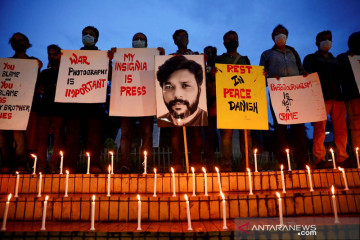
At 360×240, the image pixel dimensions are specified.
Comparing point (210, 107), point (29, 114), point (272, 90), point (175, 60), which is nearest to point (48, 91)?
point (29, 114)

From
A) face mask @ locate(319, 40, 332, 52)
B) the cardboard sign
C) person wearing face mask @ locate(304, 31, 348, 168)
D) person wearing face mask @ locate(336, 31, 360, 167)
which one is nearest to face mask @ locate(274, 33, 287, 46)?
person wearing face mask @ locate(304, 31, 348, 168)

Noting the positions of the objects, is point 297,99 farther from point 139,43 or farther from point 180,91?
point 139,43

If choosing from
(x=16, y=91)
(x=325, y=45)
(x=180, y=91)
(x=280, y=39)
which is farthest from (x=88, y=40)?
(x=325, y=45)

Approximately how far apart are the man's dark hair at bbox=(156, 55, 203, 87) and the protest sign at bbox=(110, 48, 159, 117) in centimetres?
48

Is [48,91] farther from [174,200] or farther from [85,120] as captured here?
[174,200]

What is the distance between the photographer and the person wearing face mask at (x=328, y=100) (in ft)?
15.7

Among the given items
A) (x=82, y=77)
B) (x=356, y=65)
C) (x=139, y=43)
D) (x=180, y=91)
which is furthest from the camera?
(x=139, y=43)

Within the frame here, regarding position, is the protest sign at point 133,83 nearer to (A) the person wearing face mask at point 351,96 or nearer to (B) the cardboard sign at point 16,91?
(B) the cardboard sign at point 16,91

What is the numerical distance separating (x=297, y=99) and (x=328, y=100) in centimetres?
61

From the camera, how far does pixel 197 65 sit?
4.65m

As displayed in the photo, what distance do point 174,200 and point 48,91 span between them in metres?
3.41

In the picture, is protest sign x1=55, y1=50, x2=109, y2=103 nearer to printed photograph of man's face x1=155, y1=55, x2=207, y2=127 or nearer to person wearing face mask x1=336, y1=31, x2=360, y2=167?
printed photograph of man's face x1=155, y1=55, x2=207, y2=127

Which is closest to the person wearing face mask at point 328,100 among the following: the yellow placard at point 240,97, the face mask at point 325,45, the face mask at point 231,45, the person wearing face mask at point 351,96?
the face mask at point 325,45

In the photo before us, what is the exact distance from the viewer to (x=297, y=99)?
16.4 ft
